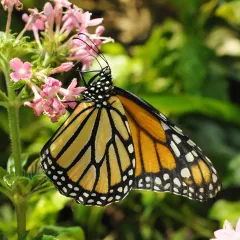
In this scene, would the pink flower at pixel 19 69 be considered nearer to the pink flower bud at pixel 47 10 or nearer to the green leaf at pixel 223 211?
the pink flower bud at pixel 47 10

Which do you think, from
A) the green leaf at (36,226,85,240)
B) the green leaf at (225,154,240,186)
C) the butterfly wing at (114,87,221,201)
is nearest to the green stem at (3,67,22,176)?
the green leaf at (36,226,85,240)

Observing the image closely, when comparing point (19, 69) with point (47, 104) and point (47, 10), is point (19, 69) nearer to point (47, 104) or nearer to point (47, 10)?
point (47, 104)

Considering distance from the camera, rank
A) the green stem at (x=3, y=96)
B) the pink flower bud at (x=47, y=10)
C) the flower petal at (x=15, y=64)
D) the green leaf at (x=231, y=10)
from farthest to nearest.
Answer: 1. the green leaf at (x=231, y=10)
2. the pink flower bud at (x=47, y=10)
3. the green stem at (x=3, y=96)
4. the flower petal at (x=15, y=64)

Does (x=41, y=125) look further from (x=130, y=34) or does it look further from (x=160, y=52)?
(x=130, y=34)

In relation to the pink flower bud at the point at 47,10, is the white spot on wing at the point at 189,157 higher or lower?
lower

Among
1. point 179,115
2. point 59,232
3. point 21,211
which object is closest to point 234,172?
point 179,115

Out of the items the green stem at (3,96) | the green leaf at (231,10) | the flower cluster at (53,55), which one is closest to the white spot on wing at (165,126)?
the flower cluster at (53,55)

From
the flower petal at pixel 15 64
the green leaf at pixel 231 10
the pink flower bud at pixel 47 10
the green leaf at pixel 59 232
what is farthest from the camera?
the green leaf at pixel 231 10
